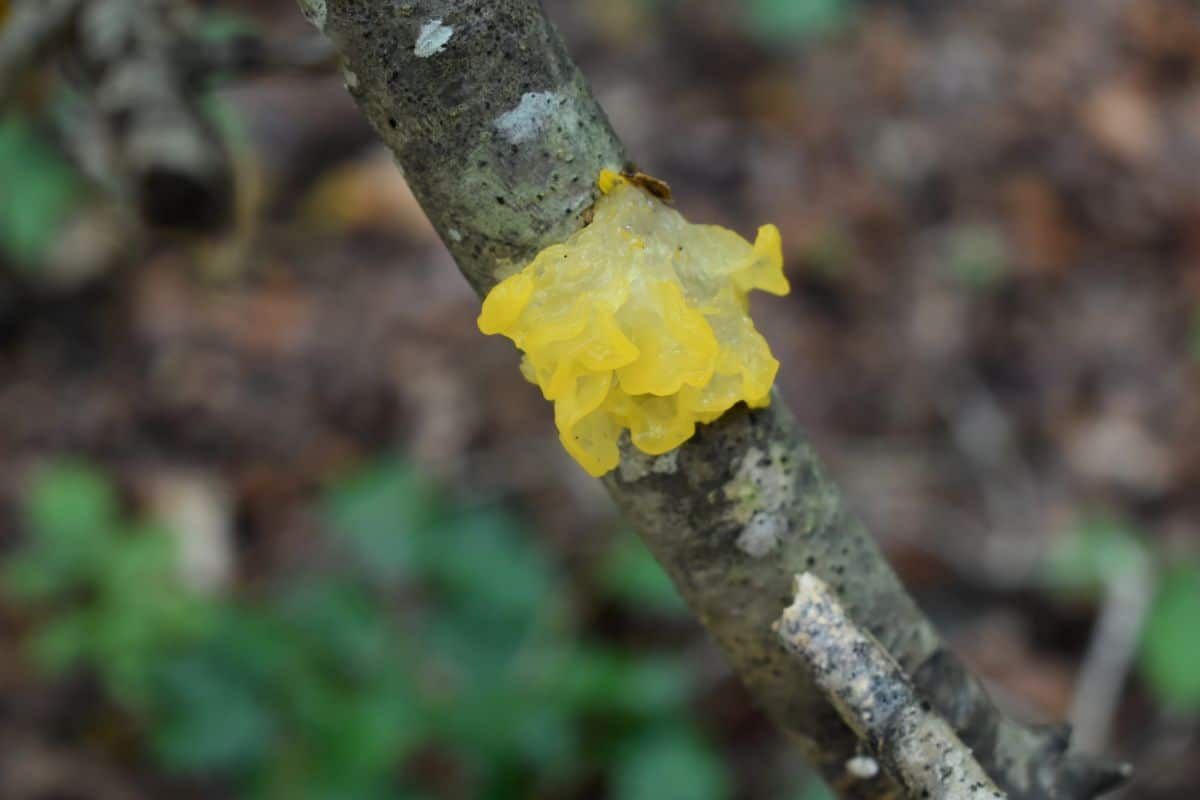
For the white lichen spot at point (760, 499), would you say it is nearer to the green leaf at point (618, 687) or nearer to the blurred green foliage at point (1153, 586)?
the green leaf at point (618, 687)

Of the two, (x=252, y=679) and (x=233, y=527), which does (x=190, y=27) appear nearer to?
(x=252, y=679)

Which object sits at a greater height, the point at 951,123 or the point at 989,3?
the point at 989,3

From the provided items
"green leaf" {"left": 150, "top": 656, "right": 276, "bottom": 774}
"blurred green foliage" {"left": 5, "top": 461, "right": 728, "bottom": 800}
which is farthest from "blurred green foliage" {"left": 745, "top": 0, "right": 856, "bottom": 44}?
"green leaf" {"left": 150, "top": 656, "right": 276, "bottom": 774}

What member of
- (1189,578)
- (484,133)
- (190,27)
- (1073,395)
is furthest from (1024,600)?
(484,133)

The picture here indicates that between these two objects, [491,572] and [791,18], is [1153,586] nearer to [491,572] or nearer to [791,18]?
[491,572]

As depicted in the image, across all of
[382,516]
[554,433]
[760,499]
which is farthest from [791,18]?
[760,499]

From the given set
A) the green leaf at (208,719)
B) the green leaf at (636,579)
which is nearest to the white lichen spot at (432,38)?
the green leaf at (636,579)
